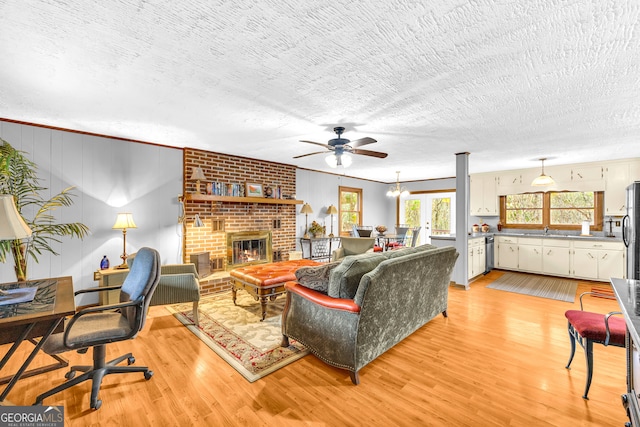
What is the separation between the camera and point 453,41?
1722 millimetres

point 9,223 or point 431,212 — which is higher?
point 431,212

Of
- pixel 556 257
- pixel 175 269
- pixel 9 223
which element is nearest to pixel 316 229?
pixel 175 269

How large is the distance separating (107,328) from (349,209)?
21.1 feet

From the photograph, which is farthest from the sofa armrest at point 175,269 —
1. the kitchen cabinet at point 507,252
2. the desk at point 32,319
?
the kitchen cabinet at point 507,252

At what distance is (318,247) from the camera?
6855 millimetres

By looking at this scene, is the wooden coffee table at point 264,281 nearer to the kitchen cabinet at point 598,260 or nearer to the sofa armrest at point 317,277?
the sofa armrest at point 317,277

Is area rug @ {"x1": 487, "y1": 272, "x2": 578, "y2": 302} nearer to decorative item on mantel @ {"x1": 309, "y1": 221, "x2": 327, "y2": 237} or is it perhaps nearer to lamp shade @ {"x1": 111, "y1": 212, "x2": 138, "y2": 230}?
decorative item on mantel @ {"x1": 309, "y1": 221, "x2": 327, "y2": 237}

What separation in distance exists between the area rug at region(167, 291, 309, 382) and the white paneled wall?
4.07 ft

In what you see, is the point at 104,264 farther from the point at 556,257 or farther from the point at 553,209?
the point at 553,209

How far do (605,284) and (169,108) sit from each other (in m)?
7.66

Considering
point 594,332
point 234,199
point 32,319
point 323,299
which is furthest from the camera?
point 234,199

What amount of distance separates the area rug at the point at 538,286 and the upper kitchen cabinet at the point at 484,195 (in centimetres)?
164

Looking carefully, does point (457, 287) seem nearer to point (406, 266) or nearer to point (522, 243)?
point (522, 243)

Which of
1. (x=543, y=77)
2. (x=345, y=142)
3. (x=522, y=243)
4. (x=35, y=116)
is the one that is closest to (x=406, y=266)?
(x=345, y=142)
